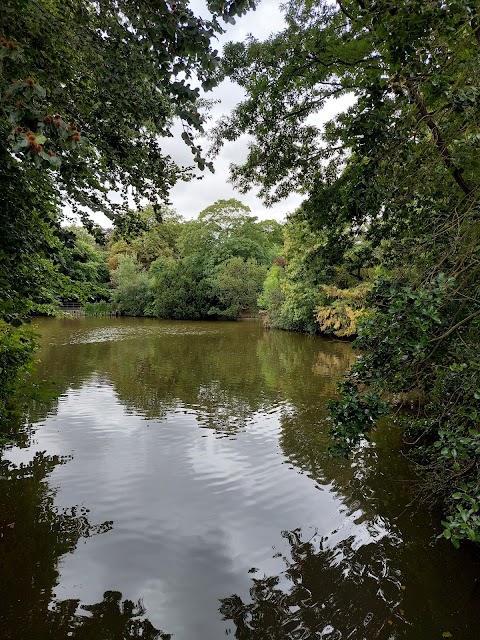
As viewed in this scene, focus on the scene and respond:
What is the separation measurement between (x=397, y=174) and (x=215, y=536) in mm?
4425

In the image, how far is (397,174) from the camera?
13.1 feet

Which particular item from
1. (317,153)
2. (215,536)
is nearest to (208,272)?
(317,153)

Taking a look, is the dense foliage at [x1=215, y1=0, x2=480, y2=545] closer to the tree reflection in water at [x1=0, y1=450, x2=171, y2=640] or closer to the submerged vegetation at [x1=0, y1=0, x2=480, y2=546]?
the submerged vegetation at [x1=0, y1=0, x2=480, y2=546]

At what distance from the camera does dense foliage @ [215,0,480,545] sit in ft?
8.38

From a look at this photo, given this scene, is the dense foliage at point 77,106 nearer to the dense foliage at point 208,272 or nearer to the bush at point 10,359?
the bush at point 10,359

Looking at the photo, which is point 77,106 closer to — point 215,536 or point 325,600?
point 215,536

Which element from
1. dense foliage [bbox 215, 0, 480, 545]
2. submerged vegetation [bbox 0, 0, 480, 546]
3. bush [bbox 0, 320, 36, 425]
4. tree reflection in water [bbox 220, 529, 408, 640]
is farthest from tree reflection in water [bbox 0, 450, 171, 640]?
dense foliage [bbox 215, 0, 480, 545]

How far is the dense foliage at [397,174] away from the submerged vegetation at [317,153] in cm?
2

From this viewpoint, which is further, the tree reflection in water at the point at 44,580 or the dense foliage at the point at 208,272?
the dense foliage at the point at 208,272

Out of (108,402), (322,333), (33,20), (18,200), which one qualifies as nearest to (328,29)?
(33,20)

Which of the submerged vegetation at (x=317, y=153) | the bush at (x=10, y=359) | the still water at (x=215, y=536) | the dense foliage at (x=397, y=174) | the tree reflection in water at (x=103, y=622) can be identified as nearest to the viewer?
the submerged vegetation at (x=317, y=153)

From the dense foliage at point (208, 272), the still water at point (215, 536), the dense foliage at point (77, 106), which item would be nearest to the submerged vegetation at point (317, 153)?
the dense foliage at point (77, 106)

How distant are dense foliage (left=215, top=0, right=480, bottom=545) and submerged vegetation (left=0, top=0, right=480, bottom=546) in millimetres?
21

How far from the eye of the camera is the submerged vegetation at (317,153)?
227cm
